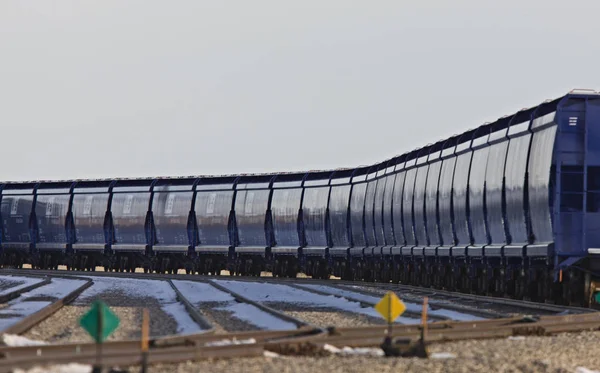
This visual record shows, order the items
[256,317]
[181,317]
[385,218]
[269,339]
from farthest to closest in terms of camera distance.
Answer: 1. [385,218]
2. [181,317]
3. [256,317]
4. [269,339]

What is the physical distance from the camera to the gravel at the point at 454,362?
12219mm

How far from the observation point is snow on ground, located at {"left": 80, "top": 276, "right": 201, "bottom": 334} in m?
20.9

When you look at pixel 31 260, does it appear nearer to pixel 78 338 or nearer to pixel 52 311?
pixel 52 311

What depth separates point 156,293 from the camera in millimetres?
33281

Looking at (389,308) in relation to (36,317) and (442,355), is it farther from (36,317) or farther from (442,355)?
(36,317)

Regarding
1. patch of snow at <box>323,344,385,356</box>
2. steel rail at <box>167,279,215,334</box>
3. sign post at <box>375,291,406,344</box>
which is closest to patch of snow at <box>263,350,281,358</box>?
patch of snow at <box>323,344,385,356</box>

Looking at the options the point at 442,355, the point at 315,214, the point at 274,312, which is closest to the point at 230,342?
the point at 442,355

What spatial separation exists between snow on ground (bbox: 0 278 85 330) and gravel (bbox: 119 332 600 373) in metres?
7.95

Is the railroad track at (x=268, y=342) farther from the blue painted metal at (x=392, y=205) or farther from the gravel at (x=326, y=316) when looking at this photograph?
the blue painted metal at (x=392, y=205)

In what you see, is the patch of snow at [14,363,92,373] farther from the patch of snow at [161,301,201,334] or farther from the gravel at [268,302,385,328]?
the gravel at [268,302,385,328]

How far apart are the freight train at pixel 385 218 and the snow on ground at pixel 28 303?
10.4m

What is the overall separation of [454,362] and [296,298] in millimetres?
17019

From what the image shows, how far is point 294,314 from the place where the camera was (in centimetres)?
2325

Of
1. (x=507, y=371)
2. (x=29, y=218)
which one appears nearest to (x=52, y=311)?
(x=507, y=371)
